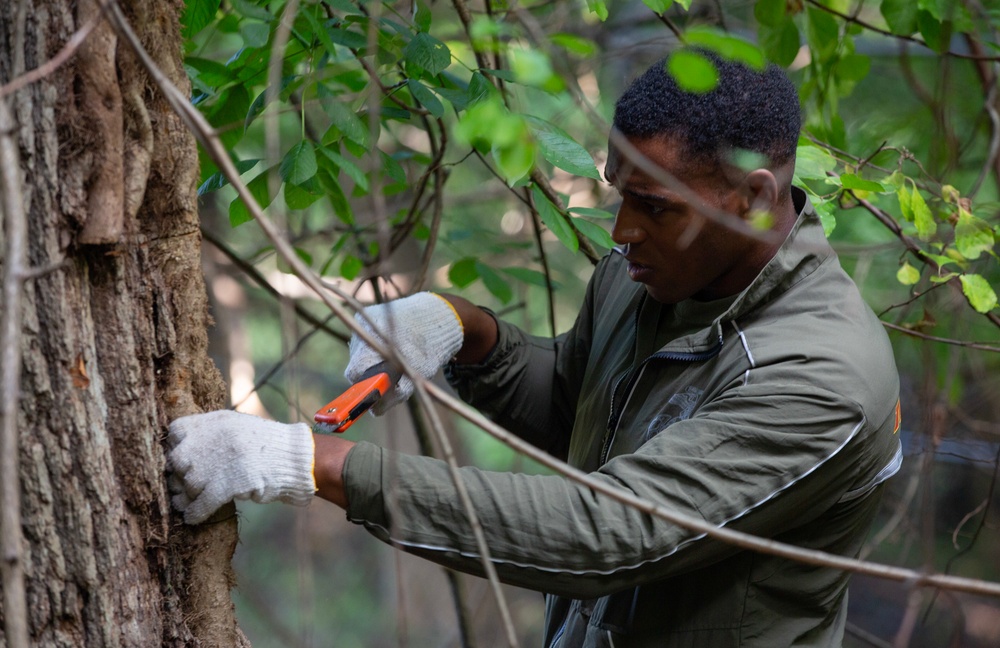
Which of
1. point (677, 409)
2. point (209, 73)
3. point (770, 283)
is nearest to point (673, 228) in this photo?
point (770, 283)

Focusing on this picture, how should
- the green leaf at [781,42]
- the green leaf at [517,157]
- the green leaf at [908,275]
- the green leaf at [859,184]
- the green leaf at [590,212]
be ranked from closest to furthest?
the green leaf at [517,157]
the green leaf at [859,184]
the green leaf at [590,212]
the green leaf at [908,275]
the green leaf at [781,42]

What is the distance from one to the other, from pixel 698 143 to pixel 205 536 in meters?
1.06

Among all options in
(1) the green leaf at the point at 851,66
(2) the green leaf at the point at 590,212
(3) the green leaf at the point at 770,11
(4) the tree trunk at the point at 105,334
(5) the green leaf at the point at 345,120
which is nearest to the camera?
(4) the tree trunk at the point at 105,334

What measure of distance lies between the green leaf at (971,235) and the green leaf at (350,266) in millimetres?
1545

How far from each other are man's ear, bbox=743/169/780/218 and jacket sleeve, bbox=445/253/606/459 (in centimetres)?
56

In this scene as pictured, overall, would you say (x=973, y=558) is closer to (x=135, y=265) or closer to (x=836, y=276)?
(x=836, y=276)

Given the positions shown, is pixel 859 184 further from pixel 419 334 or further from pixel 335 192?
pixel 335 192

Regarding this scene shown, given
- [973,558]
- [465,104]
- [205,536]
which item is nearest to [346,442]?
[205,536]

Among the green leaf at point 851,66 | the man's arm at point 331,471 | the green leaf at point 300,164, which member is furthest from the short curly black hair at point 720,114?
the green leaf at point 851,66

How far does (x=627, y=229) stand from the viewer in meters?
1.62

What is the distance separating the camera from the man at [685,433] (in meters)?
1.31

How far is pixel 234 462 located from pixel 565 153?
0.73 metres

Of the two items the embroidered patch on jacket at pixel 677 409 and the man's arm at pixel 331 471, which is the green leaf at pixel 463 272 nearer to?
the embroidered patch on jacket at pixel 677 409

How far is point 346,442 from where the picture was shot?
135 centimetres
